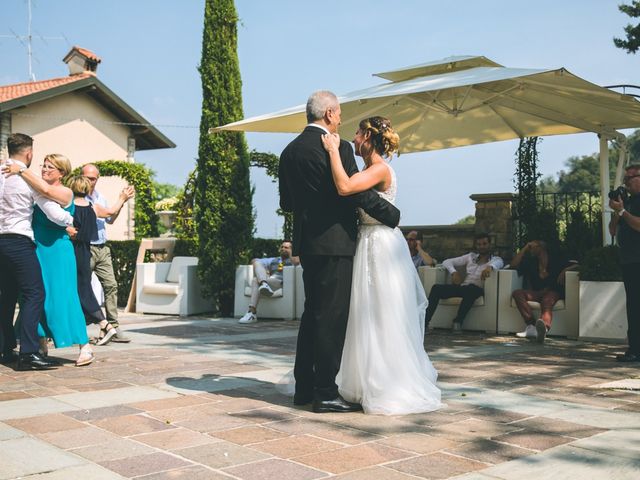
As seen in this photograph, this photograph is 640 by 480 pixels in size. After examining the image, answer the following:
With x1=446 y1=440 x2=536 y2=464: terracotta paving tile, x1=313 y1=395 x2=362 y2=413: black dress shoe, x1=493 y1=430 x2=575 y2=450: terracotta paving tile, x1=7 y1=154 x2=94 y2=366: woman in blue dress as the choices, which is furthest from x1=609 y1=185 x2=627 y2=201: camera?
x1=7 y1=154 x2=94 y2=366: woman in blue dress

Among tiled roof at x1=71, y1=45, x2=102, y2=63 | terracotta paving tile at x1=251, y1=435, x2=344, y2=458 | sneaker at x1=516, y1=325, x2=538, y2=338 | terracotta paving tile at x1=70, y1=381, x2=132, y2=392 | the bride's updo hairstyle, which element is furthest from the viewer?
tiled roof at x1=71, y1=45, x2=102, y2=63

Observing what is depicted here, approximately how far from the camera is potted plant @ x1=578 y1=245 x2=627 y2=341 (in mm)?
7609

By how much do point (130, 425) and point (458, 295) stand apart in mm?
5574

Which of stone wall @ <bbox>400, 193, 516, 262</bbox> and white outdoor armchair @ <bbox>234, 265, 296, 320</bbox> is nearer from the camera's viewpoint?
white outdoor armchair @ <bbox>234, 265, 296, 320</bbox>

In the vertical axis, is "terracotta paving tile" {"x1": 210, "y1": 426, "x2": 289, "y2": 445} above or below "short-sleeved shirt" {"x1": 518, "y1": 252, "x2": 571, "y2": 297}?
below

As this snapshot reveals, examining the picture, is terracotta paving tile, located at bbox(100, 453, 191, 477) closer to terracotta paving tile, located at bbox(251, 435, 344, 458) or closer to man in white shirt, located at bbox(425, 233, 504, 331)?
terracotta paving tile, located at bbox(251, 435, 344, 458)

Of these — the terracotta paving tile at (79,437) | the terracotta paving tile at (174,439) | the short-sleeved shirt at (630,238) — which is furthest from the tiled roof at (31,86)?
the terracotta paving tile at (174,439)

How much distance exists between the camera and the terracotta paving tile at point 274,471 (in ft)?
9.50

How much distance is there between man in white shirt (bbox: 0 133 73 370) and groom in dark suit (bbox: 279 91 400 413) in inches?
98.3

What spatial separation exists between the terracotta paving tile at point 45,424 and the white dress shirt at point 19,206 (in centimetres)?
216

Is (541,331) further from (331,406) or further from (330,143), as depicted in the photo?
(330,143)

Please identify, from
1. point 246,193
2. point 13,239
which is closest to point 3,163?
point 13,239

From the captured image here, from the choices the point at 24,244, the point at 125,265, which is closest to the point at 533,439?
the point at 24,244

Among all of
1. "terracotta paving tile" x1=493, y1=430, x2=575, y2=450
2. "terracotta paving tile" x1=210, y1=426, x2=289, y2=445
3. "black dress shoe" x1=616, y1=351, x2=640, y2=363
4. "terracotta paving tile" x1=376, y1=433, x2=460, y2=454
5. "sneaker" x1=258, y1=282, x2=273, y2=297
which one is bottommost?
"terracotta paving tile" x1=210, y1=426, x2=289, y2=445
